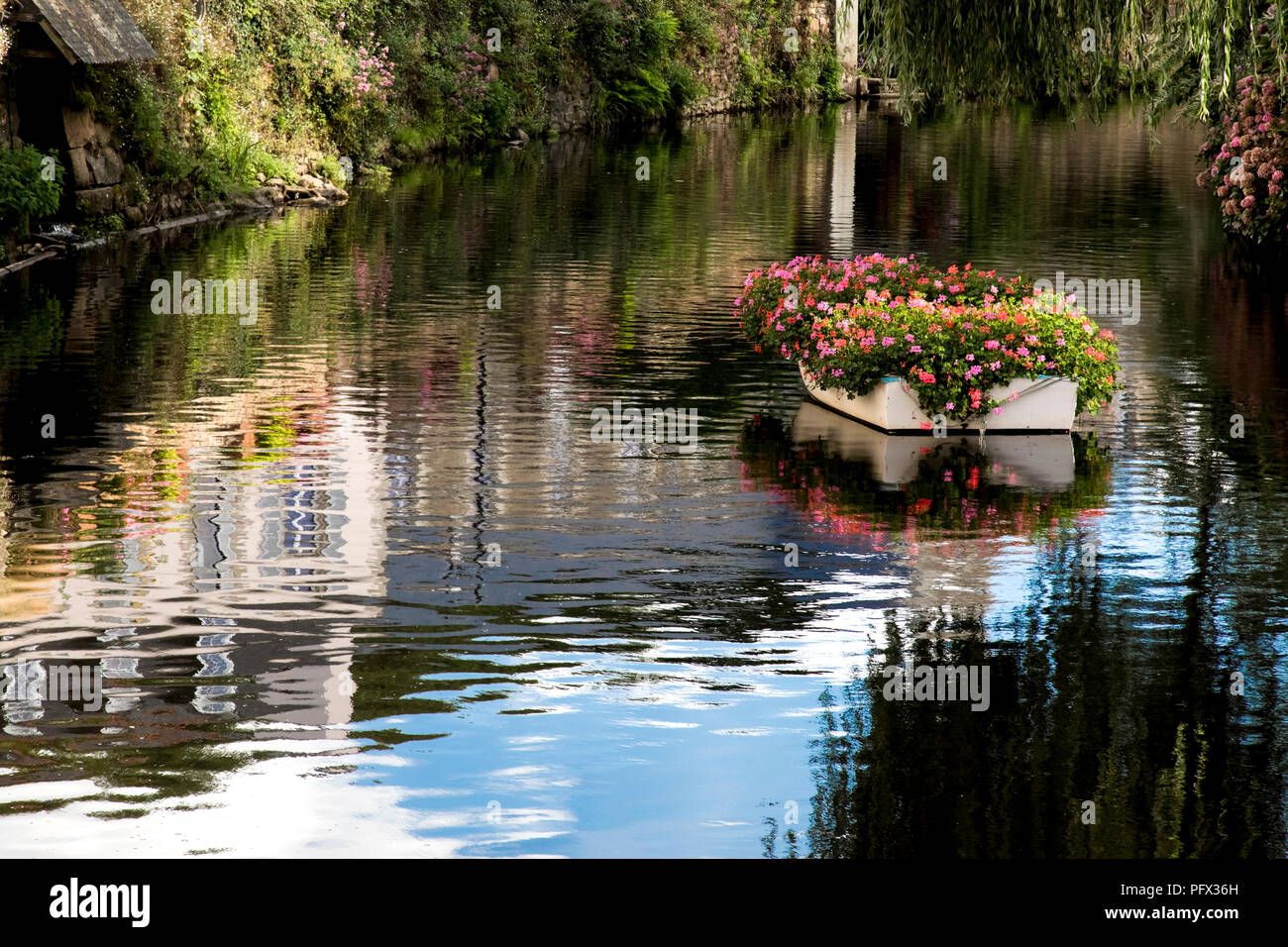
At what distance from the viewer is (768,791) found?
8.21 m

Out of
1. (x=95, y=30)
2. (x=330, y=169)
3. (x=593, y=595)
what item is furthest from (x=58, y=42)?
(x=593, y=595)

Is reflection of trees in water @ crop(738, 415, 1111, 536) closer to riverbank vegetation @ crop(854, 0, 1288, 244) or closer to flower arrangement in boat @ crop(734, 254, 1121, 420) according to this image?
flower arrangement in boat @ crop(734, 254, 1121, 420)

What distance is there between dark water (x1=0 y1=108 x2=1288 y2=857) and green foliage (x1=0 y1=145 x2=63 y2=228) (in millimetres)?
2133

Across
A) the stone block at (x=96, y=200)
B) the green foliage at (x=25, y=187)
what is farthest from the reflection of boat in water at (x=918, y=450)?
the stone block at (x=96, y=200)

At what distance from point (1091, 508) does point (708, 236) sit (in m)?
19.9

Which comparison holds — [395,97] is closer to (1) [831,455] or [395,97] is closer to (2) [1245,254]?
(2) [1245,254]

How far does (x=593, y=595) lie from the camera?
1145cm

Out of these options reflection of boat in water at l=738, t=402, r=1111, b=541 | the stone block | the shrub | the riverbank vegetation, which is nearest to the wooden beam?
the stone block

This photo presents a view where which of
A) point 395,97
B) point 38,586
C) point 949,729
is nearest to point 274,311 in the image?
point 38,586

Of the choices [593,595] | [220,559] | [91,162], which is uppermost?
[91,162]

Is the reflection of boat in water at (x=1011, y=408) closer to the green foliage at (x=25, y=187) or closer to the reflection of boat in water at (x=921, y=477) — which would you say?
the reflection of boat in water at (x=921, y=477)

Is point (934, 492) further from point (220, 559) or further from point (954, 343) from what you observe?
point (220, 559)

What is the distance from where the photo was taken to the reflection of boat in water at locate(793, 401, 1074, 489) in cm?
1509

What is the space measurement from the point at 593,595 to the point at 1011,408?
6.60 meters
